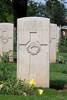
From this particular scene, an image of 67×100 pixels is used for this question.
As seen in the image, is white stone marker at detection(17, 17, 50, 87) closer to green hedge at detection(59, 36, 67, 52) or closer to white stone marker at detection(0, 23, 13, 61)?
white stone marker at detection(0, 23, 13, 61)

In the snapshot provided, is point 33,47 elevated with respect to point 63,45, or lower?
elevated

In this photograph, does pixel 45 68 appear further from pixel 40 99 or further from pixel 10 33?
pixel 10 33

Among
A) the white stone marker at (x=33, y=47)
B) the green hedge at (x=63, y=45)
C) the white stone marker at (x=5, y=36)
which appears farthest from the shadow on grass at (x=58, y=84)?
the green hedge at (x=63, y=45)

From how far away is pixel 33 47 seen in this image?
8211 millimetres

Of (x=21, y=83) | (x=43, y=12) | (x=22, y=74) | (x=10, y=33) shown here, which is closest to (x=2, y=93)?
(x=21, y=83)

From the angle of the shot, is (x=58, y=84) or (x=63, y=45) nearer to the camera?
(x=58, y=84)

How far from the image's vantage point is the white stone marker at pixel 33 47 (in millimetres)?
8102

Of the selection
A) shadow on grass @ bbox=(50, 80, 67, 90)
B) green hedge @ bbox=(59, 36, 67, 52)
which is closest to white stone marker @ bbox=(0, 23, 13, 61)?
shadow on grass @ bbox=(50, 80, 67, 90)

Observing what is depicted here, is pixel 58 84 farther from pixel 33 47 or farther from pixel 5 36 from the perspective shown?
pixel 5 36

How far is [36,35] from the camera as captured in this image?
8.15m

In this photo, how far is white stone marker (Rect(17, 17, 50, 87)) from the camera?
26.6ft

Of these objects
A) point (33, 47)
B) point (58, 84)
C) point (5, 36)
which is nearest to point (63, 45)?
point (5, 36)

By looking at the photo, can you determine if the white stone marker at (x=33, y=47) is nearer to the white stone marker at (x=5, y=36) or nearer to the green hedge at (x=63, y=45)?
the white stone marker at (x=5, y=36)

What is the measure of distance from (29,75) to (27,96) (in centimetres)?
200
